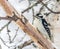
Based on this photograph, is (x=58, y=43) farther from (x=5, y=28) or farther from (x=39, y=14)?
(x=5, y=28)

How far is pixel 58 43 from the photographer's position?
1293 mm

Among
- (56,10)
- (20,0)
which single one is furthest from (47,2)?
(20,0)

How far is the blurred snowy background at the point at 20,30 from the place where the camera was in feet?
3.87

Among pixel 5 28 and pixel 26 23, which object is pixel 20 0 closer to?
pixel 5 28

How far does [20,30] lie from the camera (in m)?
1.27

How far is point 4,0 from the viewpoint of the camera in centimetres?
66

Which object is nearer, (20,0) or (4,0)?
(4,0)

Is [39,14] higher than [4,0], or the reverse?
[4,0]

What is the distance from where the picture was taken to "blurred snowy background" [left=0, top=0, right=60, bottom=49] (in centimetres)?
118

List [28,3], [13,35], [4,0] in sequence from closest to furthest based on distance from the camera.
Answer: [4,0]
[28,3]
[13,35]

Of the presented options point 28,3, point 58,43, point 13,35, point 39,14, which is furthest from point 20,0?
point 58,43

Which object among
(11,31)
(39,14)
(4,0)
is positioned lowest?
(11,31)

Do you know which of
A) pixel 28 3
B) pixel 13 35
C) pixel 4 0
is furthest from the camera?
pixel 13 35

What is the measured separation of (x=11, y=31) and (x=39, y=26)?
0.21 metres
